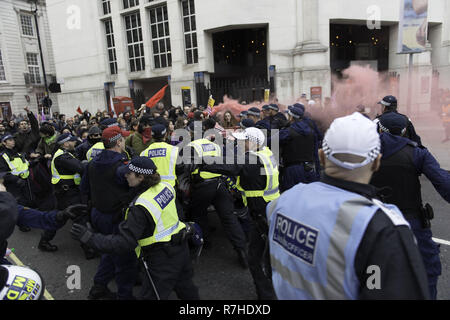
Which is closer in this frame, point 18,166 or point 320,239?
point 320,239

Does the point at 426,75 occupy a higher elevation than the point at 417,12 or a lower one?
lower

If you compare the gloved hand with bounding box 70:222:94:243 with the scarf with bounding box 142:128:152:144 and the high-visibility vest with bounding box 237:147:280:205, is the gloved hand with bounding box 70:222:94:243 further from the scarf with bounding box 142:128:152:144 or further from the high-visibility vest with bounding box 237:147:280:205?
the scarf with bounding box 142:128:152:144

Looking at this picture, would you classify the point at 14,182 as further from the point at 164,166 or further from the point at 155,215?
the point at 155,215

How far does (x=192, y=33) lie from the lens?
840 inches

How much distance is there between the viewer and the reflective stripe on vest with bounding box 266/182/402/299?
134 cm

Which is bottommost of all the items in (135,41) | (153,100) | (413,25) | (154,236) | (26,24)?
(154,236)

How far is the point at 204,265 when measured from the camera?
175 inches

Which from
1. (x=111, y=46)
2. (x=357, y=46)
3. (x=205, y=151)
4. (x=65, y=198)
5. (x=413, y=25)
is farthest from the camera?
(x=357, y=46)

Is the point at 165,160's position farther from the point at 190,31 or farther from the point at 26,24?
the point at 26,24

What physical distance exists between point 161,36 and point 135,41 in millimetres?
2434

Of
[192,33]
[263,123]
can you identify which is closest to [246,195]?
[263,123]

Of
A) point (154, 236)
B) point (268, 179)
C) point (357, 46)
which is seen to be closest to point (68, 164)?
point (154, 236)
